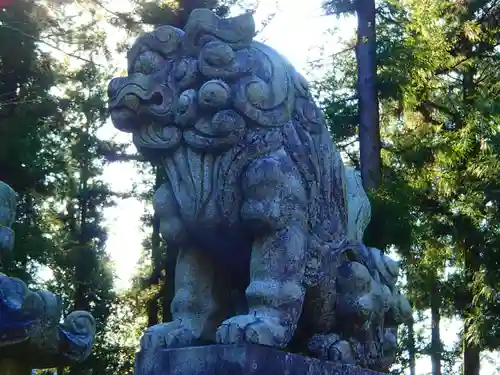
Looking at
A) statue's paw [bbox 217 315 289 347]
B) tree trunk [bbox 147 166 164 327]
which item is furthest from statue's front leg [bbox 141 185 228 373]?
tree trunk [bbox 147 166 164 327]

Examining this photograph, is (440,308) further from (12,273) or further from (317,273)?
(317,273)

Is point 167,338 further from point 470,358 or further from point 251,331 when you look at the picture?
point 470,358

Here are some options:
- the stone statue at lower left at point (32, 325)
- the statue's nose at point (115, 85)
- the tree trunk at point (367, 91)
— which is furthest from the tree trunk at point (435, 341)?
the statue's nose at point (115, 85)

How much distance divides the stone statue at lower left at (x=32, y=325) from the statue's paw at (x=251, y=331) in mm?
1919

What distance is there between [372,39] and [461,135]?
220 centimetres

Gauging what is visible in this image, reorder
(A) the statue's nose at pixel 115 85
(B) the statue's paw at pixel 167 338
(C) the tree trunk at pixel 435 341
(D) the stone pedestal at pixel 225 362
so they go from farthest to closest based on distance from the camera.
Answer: (C) the tree trunk at pixel 435 341 → (A) the statue's nose at pixel 115 85 → (B) the statue's paw at pixel 167 338 → (D) the stone pedestal at pixel 225 362

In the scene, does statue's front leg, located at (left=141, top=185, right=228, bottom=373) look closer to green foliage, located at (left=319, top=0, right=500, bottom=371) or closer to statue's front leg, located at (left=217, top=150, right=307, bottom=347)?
statue's front leg, located at (left=217, top=150, right=307, bottom=347)

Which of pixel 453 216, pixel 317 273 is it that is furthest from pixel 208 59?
pixel 453 216

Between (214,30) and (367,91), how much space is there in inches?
331

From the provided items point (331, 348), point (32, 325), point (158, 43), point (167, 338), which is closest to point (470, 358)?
point (32, 325)

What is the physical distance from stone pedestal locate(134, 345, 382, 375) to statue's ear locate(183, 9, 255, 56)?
46.6 inches

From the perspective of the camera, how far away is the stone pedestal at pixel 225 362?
2.50 m

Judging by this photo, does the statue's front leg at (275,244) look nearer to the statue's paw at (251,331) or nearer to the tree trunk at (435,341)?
the statue's paw at (251,331)

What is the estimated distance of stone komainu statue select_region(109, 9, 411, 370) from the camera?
280cm
